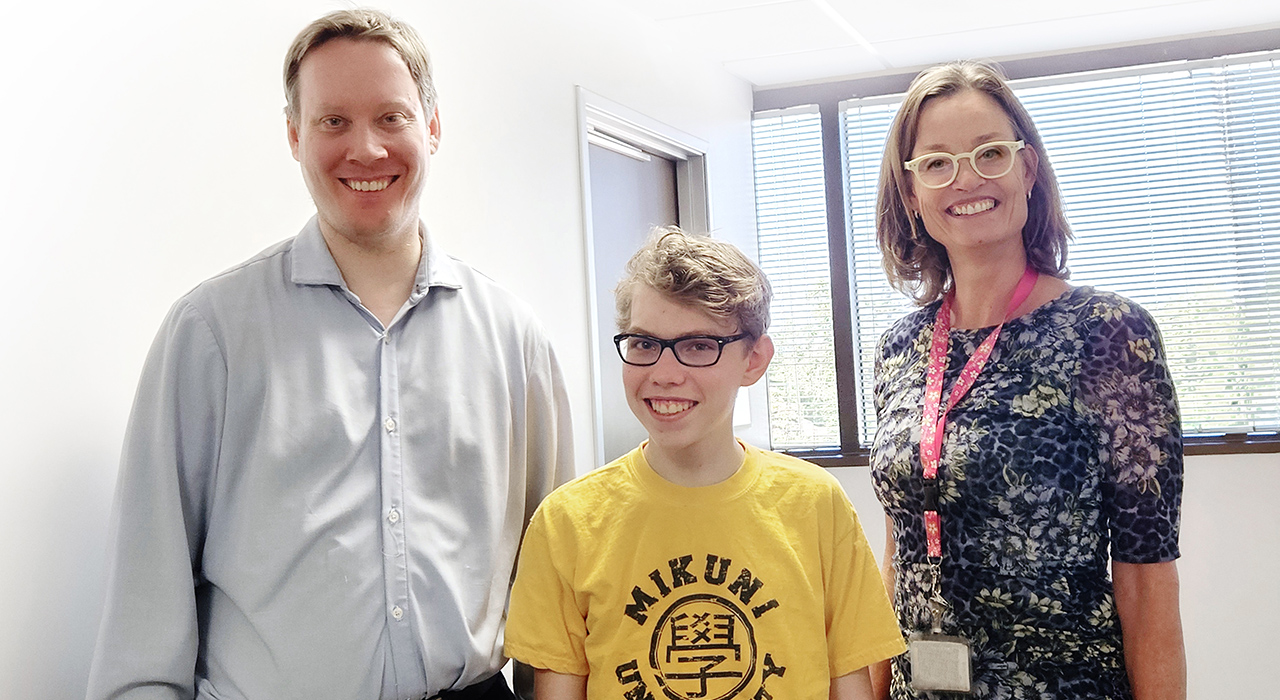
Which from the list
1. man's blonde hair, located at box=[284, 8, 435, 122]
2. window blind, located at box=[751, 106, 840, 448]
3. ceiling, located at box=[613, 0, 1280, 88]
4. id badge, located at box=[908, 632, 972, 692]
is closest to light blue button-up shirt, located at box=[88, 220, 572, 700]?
man's blonde hair, located at box=[284, 8, 435, 122]

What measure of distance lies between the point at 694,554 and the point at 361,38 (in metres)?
0.85

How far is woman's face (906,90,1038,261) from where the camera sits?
5.32 feet

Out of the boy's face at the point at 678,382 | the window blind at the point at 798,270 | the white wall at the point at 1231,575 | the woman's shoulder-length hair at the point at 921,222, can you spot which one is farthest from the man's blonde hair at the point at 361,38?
the white wall at the point at 1231,575

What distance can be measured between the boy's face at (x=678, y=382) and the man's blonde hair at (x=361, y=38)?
0.46 meters

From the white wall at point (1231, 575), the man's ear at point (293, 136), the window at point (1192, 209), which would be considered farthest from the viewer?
the window at point (1192, 209)

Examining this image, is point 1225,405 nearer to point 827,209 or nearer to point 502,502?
point 827,209

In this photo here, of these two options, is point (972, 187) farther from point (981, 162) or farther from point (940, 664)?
point (940, 664)

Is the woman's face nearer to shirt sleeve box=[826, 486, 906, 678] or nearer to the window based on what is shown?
shirt sleeve box=[826, 486, 906, 678]

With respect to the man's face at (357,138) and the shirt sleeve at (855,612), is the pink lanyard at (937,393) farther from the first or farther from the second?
the man's face at (357,138)

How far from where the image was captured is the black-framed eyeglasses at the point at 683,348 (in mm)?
1457

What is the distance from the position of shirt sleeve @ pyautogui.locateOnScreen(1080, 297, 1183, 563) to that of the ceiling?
2.40 m

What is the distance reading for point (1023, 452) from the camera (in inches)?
60.6

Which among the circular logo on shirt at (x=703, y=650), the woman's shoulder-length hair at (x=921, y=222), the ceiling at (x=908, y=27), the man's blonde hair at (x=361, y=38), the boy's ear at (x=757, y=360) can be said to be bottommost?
the circular logo on shirt at (x=703, y=650)

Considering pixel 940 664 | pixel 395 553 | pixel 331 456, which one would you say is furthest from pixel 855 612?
pixel 331 456
